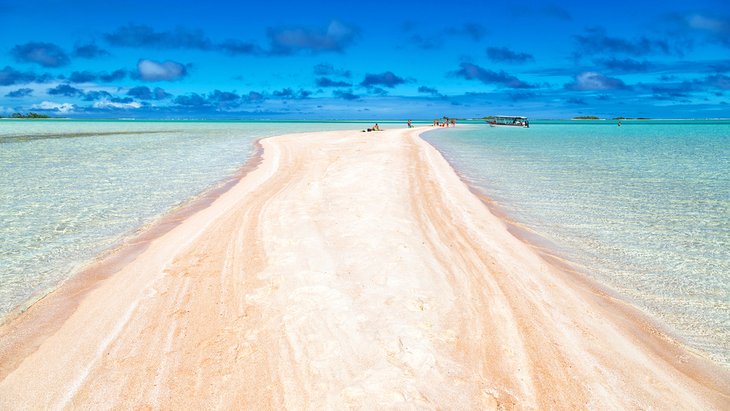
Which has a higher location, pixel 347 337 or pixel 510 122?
pixel 510 122

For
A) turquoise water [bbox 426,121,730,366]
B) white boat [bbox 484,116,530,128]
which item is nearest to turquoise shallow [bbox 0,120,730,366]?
turquoise water [bbox 426,121,730,366]

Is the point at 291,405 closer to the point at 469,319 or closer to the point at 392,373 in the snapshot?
the point at 392,373

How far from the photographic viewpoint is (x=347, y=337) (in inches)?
183

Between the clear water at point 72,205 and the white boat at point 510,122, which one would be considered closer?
the clear water at point 72,205

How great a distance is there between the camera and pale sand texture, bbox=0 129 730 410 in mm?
3920

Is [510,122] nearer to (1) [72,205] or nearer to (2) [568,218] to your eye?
(2) [568,218]

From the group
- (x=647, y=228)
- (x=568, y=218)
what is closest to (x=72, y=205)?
(x=568, y=218)

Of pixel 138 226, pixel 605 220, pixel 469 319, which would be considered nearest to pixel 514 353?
pixel 469 319

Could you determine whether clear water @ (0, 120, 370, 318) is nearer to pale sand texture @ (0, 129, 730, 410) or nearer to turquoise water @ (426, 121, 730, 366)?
pale sand texture @ (0, 129, 730, 410)

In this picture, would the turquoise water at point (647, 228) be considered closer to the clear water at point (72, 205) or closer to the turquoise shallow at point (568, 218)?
the turquoise shallow at point (568, 218)

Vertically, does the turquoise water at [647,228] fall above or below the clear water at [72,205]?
Result: above

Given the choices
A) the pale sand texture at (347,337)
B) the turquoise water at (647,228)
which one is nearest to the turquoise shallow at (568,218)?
the turquoise water at (647,228)

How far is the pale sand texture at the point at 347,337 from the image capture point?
3920 mm

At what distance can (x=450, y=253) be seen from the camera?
24.9ft
